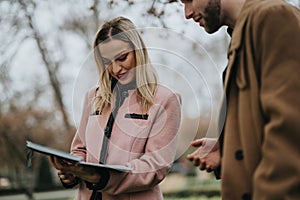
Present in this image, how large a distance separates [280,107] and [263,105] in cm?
5

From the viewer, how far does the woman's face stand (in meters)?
2.13

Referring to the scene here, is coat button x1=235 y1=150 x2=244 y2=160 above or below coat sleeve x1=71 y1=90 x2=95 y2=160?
above

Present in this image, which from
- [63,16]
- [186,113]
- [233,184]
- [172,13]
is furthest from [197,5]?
[63,16]

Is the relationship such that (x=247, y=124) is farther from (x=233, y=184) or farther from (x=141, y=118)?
(x=141, y=118)

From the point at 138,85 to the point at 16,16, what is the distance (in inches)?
315

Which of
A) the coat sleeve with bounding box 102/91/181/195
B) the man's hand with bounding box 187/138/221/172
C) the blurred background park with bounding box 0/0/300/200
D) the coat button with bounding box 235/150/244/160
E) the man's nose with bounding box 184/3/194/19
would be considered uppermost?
the man's nose with bounding box 184/3/194/19

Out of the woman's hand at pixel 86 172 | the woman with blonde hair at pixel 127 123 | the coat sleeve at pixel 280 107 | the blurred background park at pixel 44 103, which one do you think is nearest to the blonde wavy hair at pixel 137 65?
the woman with blonde hair at pixel 127 123

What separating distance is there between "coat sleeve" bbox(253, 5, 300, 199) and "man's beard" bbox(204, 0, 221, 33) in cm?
19

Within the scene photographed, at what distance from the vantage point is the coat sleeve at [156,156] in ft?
6.86

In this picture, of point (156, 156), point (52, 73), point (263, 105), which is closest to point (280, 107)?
point (263, 105)

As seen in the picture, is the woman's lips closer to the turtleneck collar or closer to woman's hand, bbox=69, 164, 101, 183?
the turtleneck collar

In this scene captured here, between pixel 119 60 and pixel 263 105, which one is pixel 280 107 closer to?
pixel 263 105

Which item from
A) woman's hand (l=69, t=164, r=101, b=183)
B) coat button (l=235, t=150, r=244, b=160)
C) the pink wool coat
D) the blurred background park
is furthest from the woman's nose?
the blurred background park

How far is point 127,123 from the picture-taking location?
7.06 ft
